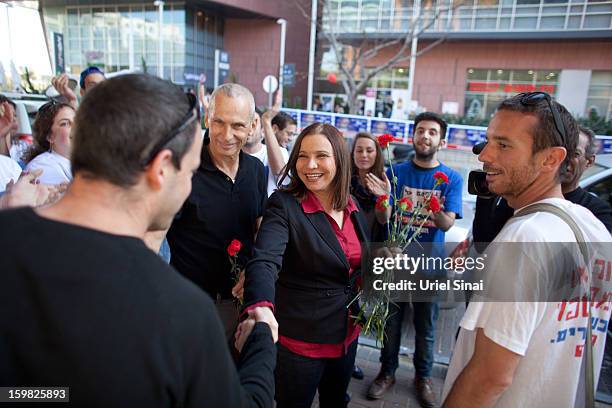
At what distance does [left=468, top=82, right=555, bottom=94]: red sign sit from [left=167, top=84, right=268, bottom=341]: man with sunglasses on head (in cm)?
2326

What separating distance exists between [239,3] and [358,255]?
1039 inches

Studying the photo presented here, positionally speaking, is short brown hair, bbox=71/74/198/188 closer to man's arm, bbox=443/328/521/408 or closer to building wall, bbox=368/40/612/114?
man's arm, bbox=443/328/521/408

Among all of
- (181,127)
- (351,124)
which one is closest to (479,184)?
(181,127)

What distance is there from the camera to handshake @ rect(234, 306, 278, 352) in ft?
4.24

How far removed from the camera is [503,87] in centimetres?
2252

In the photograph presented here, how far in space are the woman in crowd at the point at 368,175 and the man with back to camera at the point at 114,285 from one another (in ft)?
7.15

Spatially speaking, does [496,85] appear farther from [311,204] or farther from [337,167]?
[311,204]

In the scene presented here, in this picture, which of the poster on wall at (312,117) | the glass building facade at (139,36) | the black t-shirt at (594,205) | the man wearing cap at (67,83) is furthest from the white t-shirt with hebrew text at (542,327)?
the glass building facade at (139,36)

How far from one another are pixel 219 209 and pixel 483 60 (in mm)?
24433

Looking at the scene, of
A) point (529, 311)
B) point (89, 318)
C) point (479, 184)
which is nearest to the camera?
point (89, 318)

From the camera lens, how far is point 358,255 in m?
2.28

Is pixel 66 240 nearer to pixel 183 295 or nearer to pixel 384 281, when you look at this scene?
pixel 183 295

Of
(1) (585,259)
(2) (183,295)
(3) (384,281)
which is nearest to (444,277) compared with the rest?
(3) (384,281)

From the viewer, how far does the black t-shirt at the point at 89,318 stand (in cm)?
76
